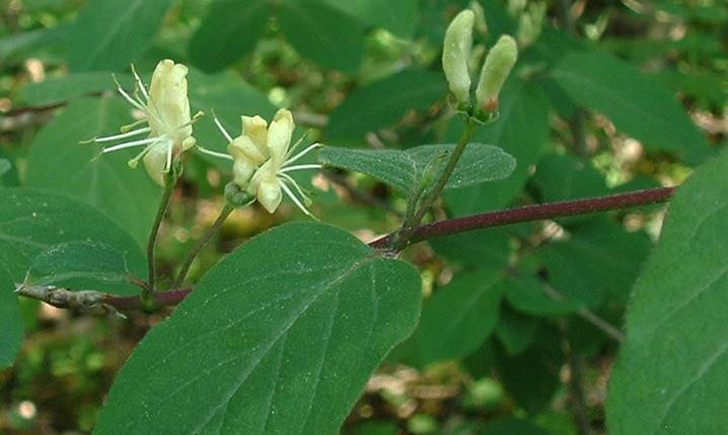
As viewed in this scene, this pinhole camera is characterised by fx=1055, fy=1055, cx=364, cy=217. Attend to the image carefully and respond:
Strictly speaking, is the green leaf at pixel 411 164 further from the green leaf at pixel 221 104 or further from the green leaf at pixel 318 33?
the green leaf at pixel 318 33

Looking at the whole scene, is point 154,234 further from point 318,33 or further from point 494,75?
point 318,33

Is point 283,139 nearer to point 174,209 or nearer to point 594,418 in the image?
point 594,418

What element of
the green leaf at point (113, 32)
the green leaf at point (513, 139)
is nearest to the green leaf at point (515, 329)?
the green leaf at point (513, 139)

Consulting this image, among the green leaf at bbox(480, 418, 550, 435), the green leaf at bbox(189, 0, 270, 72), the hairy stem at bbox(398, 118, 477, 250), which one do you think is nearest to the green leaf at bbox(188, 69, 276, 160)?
the green leaf at bbox(189, 0, 270, 72)

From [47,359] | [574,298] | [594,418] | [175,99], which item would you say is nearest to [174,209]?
[47,359]

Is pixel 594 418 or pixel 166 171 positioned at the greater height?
pixel 166 171
